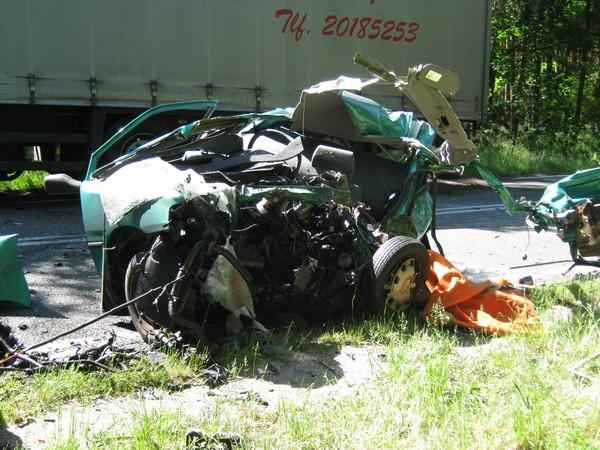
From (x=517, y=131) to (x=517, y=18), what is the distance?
3.72 metres

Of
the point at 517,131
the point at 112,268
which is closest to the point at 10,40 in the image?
A: the point at 112,268

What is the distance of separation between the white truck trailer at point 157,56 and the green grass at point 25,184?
28.5 inches

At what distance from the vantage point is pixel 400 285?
528 centimetres

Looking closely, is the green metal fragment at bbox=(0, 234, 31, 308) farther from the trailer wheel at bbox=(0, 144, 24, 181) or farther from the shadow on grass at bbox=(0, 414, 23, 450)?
the trailer wheel at bbox=(0, 144, 24, 181)

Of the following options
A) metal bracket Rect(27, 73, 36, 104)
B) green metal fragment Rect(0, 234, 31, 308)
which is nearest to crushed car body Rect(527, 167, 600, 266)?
green metal fragment Rect(0, 234, 31, 308)

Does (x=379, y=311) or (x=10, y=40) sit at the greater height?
(x=10, y=40)

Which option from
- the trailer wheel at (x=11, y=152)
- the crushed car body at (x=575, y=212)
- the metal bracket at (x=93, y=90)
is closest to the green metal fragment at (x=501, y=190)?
the crushed car body at (x=575, y=212)

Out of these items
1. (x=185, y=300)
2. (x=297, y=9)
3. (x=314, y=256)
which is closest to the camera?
(x=185, y=300)

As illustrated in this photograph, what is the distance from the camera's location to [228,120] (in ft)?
19.3

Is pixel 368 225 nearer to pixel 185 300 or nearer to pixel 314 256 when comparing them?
pixel 314 256

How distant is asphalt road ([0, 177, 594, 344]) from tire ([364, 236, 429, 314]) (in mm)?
715

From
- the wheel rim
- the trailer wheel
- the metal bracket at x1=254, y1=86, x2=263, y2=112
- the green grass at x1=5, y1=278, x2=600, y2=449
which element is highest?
the metal bracket at x1=254, y1=86, x2=263, y2=112

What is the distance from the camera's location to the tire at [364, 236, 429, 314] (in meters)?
5.11

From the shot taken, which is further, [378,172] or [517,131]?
[517,131]
